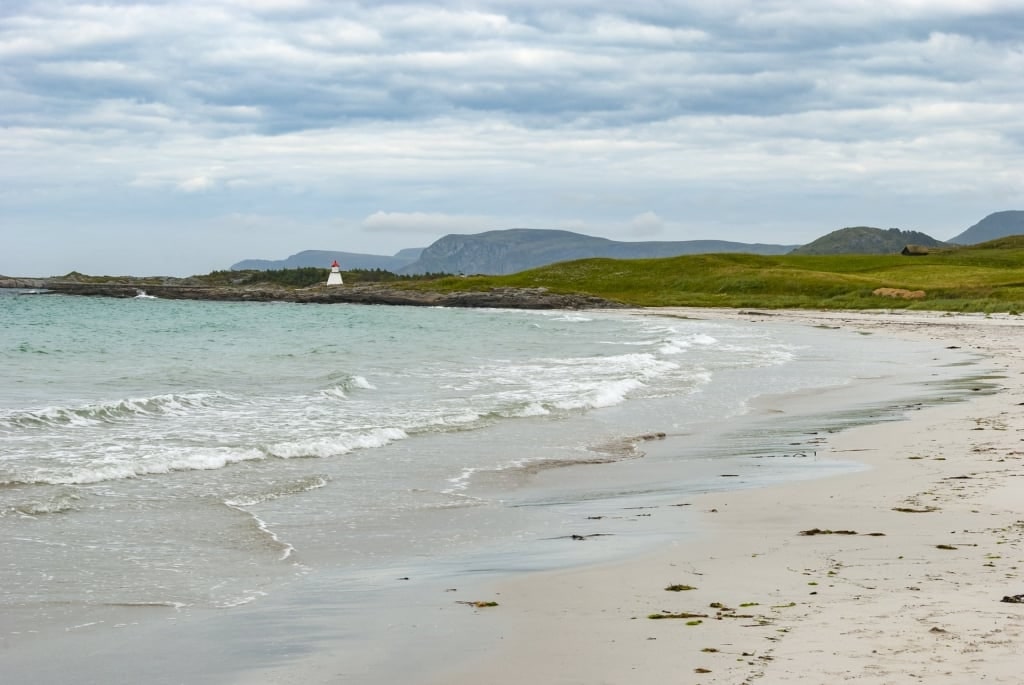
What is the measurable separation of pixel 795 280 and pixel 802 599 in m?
81.7

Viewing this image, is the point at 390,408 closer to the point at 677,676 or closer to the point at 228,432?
the point at 228,432

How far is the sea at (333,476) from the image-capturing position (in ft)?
21.4

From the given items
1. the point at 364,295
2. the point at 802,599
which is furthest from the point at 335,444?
the point at 364,295

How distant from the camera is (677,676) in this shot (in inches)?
197

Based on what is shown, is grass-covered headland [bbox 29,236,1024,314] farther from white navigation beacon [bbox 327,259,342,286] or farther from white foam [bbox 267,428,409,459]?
white foam [bbox 267,428,409,459]

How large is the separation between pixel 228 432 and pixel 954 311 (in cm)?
4991

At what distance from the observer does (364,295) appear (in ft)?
337

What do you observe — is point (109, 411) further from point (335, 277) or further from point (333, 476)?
point (335, 277)

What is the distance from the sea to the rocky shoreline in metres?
57.8

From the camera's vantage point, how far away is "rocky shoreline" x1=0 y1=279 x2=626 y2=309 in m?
89.4

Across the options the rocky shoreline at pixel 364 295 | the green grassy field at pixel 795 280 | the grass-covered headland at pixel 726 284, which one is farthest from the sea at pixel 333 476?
the rocky shoreline at pixel 364 295

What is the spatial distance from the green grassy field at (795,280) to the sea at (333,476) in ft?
124

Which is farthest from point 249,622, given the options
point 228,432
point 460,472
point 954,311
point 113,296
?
point 113,296

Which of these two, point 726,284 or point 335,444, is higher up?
point 726,284
